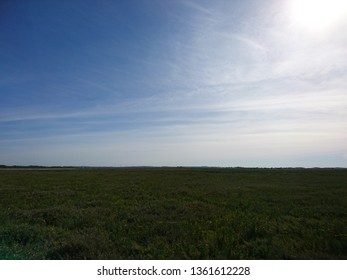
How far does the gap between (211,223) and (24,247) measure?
6833mm

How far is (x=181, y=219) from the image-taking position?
41.6ft

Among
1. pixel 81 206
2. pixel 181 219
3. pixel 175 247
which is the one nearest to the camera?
pixel 175 247

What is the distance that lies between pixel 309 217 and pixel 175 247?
8313 millimetres

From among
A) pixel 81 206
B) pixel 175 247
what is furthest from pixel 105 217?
pixel 175 247

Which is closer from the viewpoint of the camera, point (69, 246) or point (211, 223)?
point (69, 246)

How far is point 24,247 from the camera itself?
8.36m

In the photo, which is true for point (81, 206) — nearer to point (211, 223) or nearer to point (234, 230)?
point (211, 223)

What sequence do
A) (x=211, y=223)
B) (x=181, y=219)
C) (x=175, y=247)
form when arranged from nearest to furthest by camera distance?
1. (x=175, y=247)
2. (x=211, y=223)
3. (x=181, y=219)

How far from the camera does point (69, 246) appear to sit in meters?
8.29
